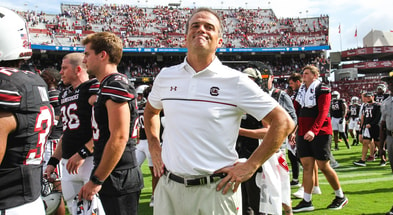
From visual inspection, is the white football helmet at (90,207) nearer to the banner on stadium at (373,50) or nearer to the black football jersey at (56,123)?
the black football jersey at (56,123)

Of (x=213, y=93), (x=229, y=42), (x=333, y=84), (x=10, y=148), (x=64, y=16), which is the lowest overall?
(x=333, y=84)

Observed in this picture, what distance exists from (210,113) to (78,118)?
5.68 ft

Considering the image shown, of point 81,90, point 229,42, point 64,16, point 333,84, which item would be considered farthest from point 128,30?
point 81,90

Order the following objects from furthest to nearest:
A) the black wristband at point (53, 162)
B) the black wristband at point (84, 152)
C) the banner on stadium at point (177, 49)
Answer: the banner on stadium at point (177, 49)
the black wristband at point (53, 162)
the black wristband at point (84, 152)

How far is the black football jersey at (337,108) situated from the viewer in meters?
13.7

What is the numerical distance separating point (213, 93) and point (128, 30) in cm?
4465

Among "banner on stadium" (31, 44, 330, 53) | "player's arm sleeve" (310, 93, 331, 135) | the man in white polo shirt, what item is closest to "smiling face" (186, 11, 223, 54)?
the man in white polo shirt

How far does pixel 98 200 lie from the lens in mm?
2971

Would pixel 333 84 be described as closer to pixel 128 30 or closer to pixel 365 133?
pixel 128 30

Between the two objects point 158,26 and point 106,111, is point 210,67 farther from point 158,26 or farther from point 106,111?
point 158,26

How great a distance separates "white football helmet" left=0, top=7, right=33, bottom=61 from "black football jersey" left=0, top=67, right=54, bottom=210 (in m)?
0.15

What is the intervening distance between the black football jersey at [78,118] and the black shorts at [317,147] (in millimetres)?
3423

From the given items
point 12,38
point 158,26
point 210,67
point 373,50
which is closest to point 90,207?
point 12,38

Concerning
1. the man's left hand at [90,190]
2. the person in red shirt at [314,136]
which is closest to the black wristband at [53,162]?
the man's left hand at [90,190]
